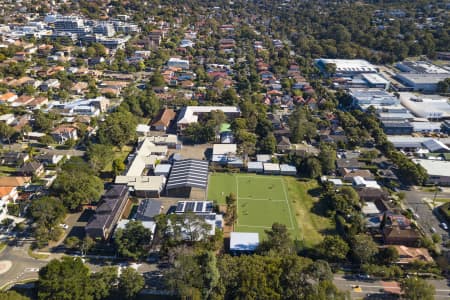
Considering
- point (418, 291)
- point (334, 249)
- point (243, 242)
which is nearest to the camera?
point (418, 291)

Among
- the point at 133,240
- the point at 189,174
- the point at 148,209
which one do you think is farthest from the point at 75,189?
the point at 189,174

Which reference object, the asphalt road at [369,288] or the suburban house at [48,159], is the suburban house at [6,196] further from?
the asphalt road at [369,288]

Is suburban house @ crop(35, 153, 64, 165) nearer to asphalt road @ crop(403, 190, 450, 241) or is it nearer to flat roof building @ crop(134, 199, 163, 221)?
flat roof building @ crop(134, 199, 163, 221)

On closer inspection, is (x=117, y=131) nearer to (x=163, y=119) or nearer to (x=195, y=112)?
(x=163, y=119)

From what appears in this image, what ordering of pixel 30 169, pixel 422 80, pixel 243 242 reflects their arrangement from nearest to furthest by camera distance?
pixel 243 242 → pixel 30 169 → pixel 422 80

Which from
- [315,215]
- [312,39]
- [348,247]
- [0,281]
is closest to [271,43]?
[312,39]

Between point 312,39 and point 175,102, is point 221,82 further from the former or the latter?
point 312,39

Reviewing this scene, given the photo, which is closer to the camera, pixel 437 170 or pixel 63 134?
pixel 437 170
